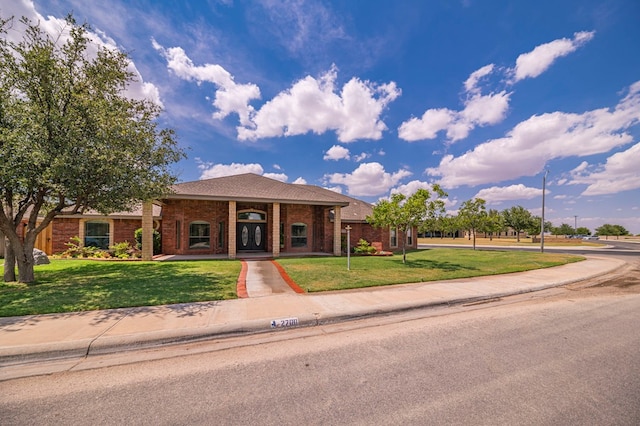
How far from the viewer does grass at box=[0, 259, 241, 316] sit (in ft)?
20.2

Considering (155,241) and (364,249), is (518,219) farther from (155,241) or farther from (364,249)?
(155,241)

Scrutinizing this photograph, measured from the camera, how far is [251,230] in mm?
18719

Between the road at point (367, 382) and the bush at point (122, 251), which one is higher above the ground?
the bush at point (122, 251)

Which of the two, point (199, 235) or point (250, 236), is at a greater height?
point (199, 235)

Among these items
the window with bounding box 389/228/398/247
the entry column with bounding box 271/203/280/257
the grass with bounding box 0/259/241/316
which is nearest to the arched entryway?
the entry column with bounding box 271/203/280/257

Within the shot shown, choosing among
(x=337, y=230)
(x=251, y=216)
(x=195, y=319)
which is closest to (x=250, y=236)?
(x=251, y=216)

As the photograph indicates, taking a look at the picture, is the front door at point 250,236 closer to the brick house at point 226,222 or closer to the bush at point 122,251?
the brick house at point 226,222

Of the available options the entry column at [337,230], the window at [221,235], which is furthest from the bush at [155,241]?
the entry column at [337,230]

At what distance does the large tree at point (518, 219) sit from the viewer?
177 feet

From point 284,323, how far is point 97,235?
59.5 feet

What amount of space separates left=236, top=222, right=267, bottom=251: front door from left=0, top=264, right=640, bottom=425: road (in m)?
14.0

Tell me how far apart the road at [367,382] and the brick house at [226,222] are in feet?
38.9

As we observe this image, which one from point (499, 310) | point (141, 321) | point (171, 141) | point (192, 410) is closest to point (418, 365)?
point (192, 410)

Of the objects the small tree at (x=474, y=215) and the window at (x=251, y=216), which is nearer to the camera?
the window at (x=251, y=216)
